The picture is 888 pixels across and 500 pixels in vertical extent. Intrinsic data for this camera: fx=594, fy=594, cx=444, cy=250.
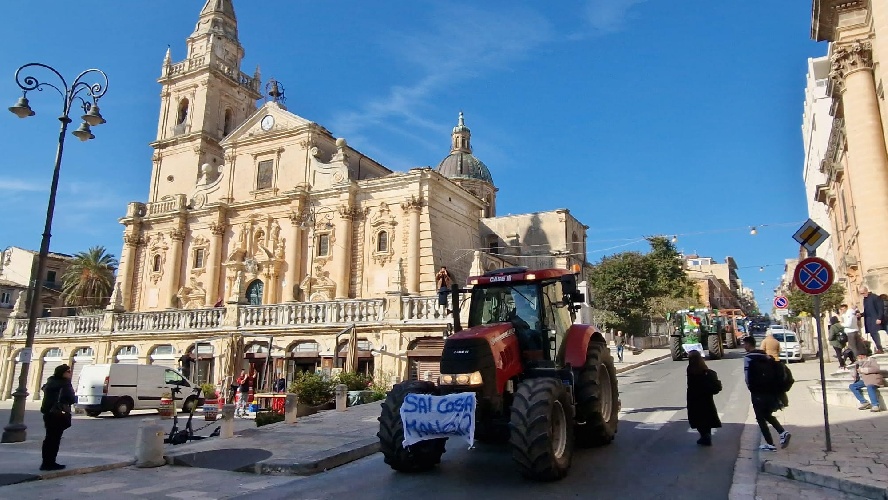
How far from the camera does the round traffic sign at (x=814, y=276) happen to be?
7.98m

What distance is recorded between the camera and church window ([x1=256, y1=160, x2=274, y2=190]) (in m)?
36.2

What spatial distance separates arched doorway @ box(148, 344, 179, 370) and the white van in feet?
17.5

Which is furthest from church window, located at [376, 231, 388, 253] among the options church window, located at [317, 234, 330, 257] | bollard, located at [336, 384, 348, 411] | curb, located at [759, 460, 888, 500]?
curb, located at [759, 460, 888, 500]

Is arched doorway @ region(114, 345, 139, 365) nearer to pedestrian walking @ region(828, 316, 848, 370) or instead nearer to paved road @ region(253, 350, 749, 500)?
paved road @ region(253, 350, 749, 500)

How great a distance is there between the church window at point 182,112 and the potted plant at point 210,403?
88.5ft

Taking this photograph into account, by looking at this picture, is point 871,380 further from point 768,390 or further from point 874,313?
point 768,390

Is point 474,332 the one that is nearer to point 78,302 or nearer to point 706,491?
point 706,491

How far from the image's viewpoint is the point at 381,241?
32469 millimetres

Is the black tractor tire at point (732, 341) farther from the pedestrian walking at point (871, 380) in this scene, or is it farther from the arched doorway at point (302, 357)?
the pedestrian walking at point (871, 380)

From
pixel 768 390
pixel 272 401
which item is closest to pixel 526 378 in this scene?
pixel 768 390

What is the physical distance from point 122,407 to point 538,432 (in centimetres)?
1892

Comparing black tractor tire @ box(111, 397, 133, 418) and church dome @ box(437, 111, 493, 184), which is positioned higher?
church dome @ box(437, 111, 493, 184)

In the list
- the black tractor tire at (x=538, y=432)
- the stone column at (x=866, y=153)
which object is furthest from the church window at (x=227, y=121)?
the black tractor tire at (x=538, y=432)

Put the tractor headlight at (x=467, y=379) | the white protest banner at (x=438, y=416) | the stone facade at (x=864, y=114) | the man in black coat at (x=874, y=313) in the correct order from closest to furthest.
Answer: the white protest banner at (x=438, y=416) < the tractor headlight at (x=467, y=379) < the man in black coat at (x=874, y=313) < the stone facade at (x=864, y=114)
